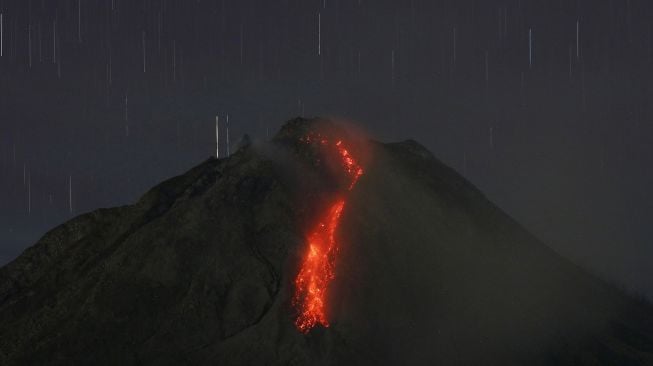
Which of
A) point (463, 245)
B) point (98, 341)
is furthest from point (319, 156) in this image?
point (98, 341)

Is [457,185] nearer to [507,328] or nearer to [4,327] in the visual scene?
[507,328]

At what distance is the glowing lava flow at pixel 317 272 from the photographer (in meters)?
59.7

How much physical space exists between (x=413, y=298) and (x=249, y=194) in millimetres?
19505

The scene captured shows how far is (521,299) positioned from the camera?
232ft

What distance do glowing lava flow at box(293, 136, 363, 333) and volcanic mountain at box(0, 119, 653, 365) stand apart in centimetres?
15

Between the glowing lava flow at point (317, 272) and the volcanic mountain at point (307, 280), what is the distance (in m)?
0.15

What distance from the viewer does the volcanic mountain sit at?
58938 millimetres

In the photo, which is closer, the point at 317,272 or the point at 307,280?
the point at 307,280

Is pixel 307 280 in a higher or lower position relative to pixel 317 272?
lower

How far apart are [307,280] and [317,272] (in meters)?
1.28

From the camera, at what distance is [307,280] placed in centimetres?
6334

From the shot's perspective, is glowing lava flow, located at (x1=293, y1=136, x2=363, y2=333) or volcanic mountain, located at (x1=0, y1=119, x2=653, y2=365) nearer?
volcanic mountain, located at (x1=0, y1=119, x2=653, y2=365)

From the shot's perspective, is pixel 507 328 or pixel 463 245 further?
pixel 463 245

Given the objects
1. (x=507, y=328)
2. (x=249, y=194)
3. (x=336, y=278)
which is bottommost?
(x=507, y=328)
